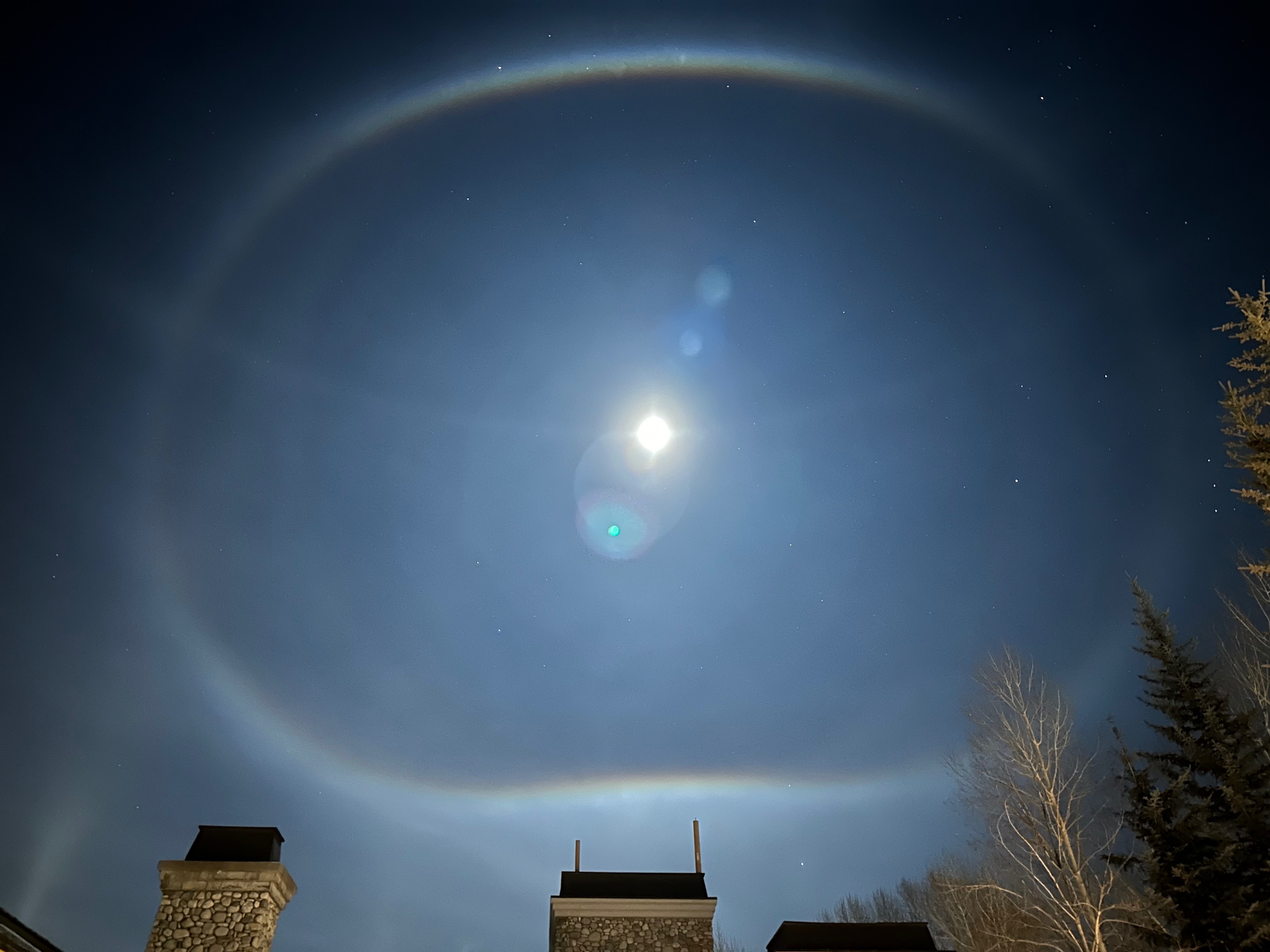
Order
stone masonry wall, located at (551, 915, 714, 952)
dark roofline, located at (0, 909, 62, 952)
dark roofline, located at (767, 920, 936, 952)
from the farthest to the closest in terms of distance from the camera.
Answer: stone masonry wall, located at (551, 915, 714, 952) < dark roofline, located at (767, 920, 936, 952) < dark roofline, located at (0, 909, 62, 952)

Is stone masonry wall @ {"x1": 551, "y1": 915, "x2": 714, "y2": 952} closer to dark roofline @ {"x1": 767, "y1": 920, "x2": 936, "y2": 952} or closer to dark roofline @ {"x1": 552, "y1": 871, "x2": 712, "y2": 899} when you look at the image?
dark roofline @ {"x1": 552, "y1": 871, "x2": 712, "y2": 899}

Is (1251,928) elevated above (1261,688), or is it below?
below

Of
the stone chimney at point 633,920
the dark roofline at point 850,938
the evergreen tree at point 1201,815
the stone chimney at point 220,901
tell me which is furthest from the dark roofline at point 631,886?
the evergreen tree at point 1201,815

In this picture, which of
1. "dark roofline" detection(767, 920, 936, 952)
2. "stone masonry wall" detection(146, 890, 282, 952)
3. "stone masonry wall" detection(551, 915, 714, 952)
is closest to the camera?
"stone masonry wall" detection(146, 890, 282, 952)

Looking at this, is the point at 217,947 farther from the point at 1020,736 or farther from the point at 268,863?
the point at 1020,736

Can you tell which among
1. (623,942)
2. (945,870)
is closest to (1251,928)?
(623,942)

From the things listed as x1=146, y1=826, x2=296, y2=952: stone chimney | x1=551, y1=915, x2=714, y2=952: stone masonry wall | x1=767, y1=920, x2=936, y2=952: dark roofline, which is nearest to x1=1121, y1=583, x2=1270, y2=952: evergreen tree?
x1=767, y1=920, x2=936, y2=952: dark roofline
